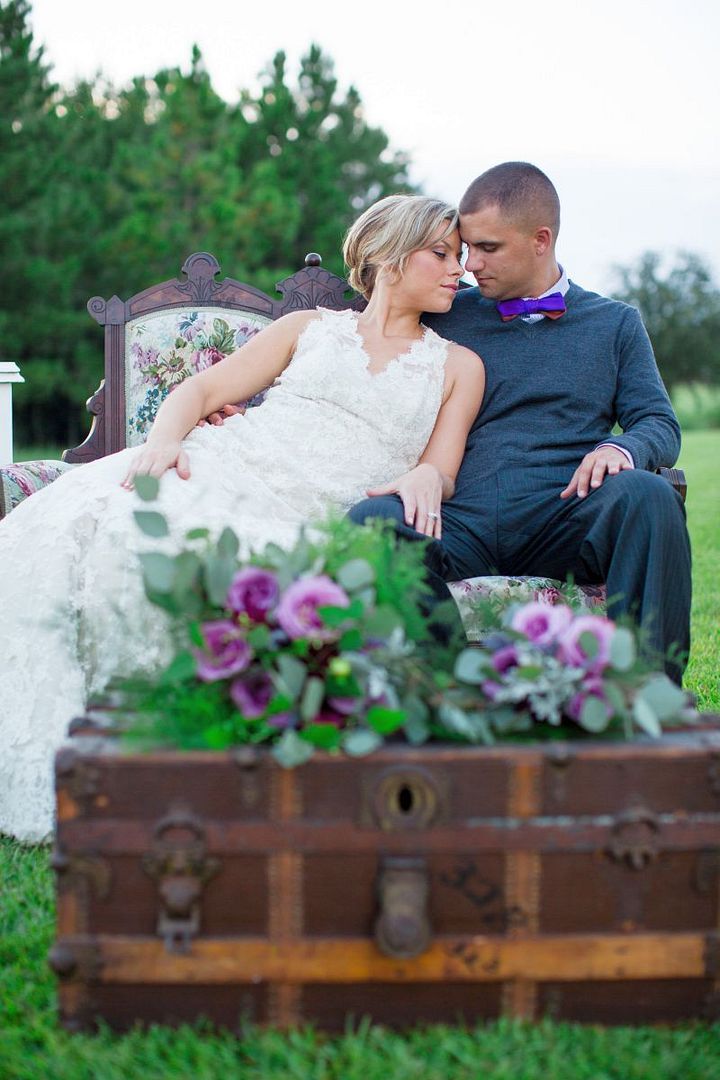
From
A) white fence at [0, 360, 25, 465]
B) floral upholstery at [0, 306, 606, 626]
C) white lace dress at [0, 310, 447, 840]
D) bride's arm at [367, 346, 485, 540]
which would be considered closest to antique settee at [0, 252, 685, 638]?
floral upholstery at [0, 306, 606, 626]

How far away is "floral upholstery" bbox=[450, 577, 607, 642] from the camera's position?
115 inches

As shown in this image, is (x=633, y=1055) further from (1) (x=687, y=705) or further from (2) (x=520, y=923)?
(1) (x=687, y=705)

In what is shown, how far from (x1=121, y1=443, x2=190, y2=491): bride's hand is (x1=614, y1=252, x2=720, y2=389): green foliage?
28.8 m

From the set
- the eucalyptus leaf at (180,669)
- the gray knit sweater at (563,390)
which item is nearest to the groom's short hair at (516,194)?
the gray knit sweater at (563,390)

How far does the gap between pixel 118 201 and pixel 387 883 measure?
19788 millimetres

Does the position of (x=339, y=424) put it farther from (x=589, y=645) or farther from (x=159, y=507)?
(x=589, y=645)

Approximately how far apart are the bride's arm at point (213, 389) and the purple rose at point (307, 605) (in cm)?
134

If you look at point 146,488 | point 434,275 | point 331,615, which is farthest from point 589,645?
point 434,275

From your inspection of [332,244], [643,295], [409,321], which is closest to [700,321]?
[643,295]

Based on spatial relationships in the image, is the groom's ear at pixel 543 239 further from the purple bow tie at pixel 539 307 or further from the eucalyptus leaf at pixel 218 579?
the eucalyptus leaf at pixel 218 579

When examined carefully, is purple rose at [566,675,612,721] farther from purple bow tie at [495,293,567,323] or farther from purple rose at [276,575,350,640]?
purple bow tie at [495,293,567,323]

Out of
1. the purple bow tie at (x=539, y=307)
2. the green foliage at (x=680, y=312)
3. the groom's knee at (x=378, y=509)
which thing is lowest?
the groom's knee at (x=378, y=509)

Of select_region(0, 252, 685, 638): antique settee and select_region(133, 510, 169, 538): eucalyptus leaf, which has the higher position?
select_region(0, 252, 685, 638): antique settee

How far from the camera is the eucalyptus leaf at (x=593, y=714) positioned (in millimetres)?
1627
